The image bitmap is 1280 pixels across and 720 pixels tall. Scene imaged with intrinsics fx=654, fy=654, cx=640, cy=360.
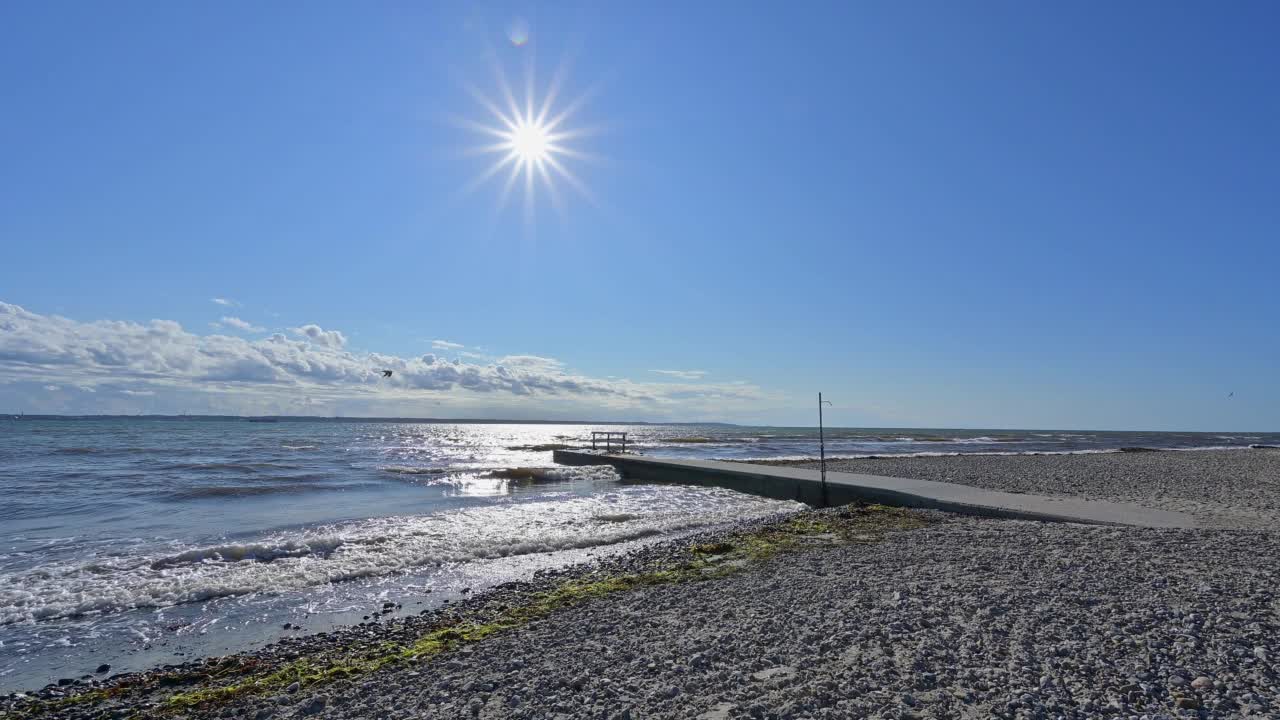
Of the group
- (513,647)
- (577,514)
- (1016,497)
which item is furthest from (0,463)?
(1016,497)

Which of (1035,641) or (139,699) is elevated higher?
(1035,641)

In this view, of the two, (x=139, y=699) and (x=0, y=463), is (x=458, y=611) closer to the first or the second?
(x=139, y=699)

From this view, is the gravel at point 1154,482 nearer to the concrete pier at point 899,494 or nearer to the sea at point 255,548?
the concrete pier at point 899,494

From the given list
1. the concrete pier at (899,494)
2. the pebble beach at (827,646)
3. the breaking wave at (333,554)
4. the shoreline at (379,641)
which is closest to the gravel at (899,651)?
the pebble beach at (827,646)

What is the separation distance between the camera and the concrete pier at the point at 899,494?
1087 cm

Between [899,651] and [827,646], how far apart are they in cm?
52

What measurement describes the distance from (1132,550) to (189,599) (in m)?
11.8

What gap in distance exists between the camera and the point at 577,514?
50.9 ft

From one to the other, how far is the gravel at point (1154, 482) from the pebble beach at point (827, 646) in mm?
4404

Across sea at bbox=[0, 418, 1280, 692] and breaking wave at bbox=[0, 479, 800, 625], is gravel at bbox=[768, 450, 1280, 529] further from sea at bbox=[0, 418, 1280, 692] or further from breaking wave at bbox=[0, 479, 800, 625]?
breaking wave at bbox=[0, 479, 800, 625]

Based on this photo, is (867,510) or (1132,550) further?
(867,510)

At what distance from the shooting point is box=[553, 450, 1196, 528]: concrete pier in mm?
10867

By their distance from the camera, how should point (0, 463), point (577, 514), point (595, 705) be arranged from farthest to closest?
point (0, 463) < point (577, 514) < point (595, 705)

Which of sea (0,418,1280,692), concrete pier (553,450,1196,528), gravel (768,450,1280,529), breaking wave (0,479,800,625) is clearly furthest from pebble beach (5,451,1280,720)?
gravel (768,450,1280,529)
